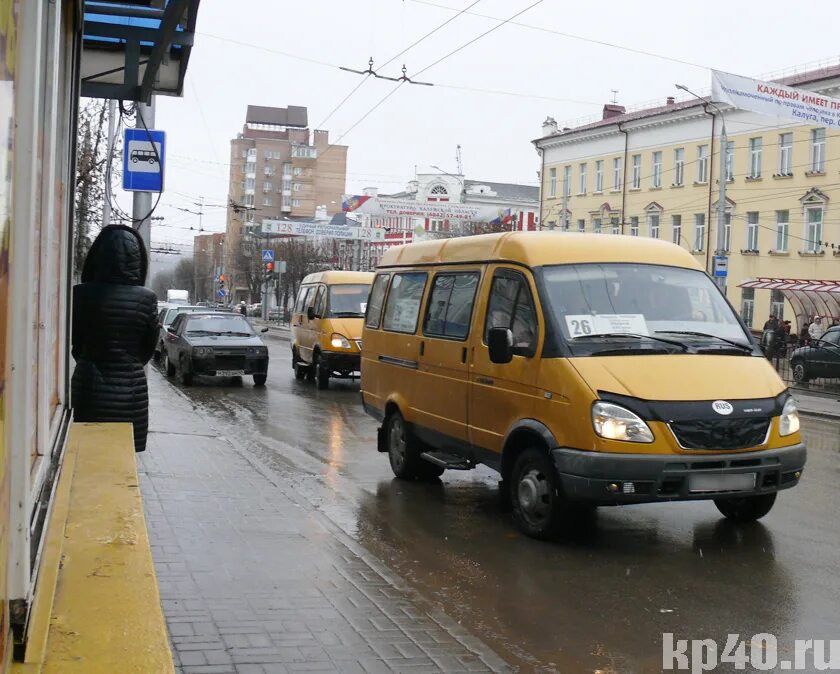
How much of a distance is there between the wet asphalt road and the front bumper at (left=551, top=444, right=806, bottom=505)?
0.47 meters

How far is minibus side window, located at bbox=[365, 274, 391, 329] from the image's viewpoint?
10805mm

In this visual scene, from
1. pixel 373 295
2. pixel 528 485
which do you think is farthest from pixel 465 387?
pixel 373 295

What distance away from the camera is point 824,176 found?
41.0 m

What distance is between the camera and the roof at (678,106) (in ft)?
134

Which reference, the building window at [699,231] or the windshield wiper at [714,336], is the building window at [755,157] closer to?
the building window at [699,231]

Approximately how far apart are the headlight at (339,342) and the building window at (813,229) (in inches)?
1107

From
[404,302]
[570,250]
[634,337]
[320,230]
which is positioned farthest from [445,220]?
[634,337]

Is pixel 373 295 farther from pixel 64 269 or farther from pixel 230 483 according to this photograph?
pixel 64 269

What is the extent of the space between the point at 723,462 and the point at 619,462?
2.53 ft

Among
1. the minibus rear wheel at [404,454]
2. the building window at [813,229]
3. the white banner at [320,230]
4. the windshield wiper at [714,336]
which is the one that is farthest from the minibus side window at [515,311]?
the building window at [813,229]

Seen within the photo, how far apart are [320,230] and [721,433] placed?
38844 mm

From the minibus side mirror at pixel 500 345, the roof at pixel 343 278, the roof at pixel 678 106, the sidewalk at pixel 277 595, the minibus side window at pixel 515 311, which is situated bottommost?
the sidewalk at pixel 277 595

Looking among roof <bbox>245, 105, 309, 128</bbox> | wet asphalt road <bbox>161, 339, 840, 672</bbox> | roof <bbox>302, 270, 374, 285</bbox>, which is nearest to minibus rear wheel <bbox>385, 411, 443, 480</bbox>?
wet asphalt road <bbox>161, 339, 840, 672</bbox>

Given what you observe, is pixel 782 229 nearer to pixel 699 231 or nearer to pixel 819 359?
pixel 699 231
